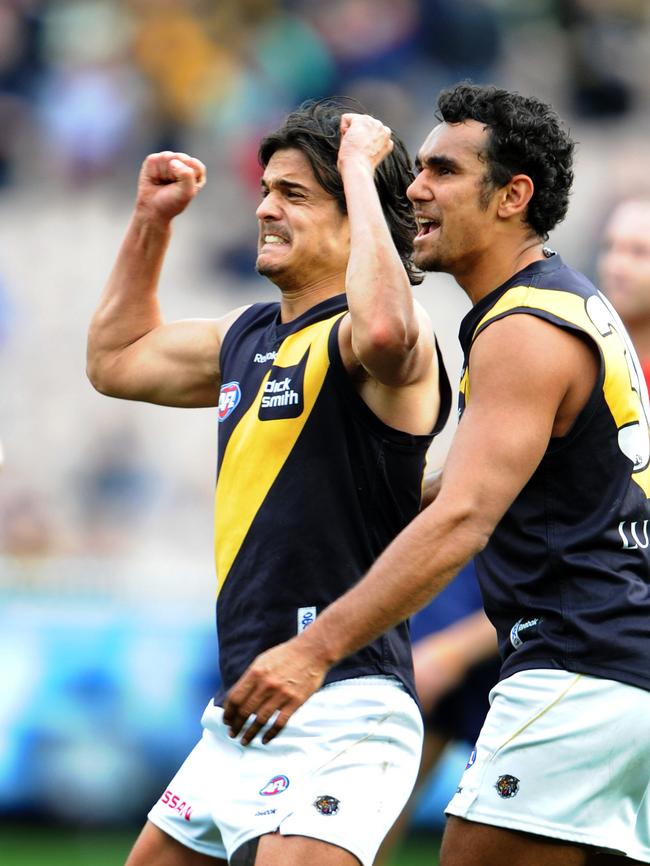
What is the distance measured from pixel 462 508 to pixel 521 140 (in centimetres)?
111

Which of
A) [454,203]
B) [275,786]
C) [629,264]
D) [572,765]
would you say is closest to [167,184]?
[454,203]

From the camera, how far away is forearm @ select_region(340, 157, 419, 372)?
11.7 ft

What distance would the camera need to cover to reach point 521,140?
3.77 metres

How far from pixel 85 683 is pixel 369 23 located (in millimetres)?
6074

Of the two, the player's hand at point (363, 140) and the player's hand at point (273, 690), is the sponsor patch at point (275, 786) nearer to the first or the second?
the player's hand at point (273, 690)

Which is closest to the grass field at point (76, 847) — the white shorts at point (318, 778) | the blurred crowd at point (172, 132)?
the blurred crowd at point (172, 132)

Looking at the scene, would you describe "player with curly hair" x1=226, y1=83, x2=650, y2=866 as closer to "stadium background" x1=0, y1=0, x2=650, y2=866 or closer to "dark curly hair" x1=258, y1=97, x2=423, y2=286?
"dark curly hair" x1=258, y1=97, x2=423, y2=286

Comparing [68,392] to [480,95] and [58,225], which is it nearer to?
[58,225]

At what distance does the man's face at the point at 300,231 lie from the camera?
4.11 meters

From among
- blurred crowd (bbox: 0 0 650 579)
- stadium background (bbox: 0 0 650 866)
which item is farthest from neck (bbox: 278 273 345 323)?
blurred crowd (bbox: 0 0 650 579)

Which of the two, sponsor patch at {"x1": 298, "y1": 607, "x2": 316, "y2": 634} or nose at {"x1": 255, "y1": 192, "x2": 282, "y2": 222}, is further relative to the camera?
nose at {"x1": 255, "y1": 192, "x2": 282, "y2": 222}

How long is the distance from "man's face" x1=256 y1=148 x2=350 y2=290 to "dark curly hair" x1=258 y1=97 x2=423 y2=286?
3 centimetres

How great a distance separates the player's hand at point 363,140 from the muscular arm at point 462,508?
742mm

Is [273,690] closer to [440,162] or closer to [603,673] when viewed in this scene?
[603,673]
